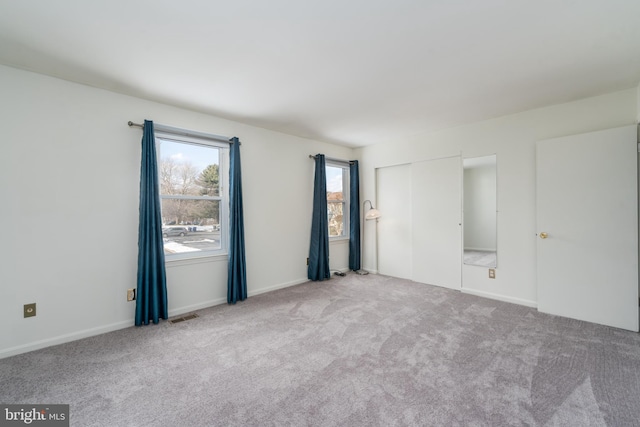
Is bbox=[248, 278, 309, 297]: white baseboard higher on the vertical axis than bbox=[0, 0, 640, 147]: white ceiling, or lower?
lower

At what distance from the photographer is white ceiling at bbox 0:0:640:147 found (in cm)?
172

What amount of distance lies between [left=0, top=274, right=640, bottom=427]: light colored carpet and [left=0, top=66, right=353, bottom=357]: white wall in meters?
0.31

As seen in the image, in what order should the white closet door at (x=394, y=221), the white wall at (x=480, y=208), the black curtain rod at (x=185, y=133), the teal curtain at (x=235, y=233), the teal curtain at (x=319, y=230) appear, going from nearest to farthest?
the black curtain rod at (x=185, y=133)
the teal curtain at (x=235, y=233)
the white wall at (x=480, y=208)
the teal curtain at (x=319, y=230)
the white closet door at (x=394, y=221)

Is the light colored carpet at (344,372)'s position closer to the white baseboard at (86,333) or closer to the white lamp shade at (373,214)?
the white baseboard at (86,333)

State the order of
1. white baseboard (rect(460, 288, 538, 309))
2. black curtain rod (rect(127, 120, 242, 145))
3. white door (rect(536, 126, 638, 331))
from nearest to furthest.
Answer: white door (rect(536, 126, 638, 331)) → black curtain rod (rect(127, 120, 242, 145)) → white baseboard (rect(460, 288, 538, 309))

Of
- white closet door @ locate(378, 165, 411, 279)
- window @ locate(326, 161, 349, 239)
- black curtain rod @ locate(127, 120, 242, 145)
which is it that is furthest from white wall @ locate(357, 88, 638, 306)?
black curtain rod @ locate(127, 120, 242, 145)

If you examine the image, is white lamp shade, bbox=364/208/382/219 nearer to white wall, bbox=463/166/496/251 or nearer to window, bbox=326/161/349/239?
window, bbox=326/161/349/239

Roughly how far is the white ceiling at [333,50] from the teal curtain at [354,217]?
2070mm

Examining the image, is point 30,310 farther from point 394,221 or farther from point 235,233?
point 394,221

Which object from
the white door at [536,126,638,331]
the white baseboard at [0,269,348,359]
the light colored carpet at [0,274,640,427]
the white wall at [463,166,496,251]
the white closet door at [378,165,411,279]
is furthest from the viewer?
the white closet door at [378,165,411,279]

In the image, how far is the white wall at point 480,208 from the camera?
3.79 meters

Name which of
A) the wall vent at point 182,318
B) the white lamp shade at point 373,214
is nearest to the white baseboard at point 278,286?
the wall vent at point 182,318

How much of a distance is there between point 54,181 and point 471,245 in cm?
499

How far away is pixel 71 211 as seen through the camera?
103 inches
